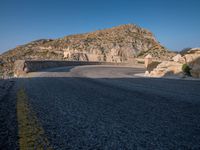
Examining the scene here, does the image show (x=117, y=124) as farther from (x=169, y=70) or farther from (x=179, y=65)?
(x=179, y=65)

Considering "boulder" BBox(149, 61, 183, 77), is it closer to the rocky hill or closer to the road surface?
the road surface

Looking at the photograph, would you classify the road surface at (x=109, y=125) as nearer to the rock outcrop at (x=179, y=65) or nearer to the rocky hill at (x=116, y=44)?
the rock outcrop at (x=179, y=65)

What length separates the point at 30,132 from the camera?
3.80m

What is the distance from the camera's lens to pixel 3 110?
215 inches

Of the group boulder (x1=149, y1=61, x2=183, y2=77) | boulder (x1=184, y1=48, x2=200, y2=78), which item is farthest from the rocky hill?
boulder (x1=149, y1=61, x2=183, y2=77)

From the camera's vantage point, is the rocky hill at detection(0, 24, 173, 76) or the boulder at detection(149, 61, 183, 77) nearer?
the boulder at detection(149, 61, 183, 77)

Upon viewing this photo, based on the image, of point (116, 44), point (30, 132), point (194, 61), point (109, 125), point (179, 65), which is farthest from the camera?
point (116, 44)

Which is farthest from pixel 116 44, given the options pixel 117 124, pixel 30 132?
pixel 30 132

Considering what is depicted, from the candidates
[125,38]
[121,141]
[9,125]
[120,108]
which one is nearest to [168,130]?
[121,141]

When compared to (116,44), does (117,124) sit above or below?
below

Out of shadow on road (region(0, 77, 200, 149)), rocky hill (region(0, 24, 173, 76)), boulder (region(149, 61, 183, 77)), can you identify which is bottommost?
shadow on road (region(0, 77, 200, 149))

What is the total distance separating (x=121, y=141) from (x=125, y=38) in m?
139

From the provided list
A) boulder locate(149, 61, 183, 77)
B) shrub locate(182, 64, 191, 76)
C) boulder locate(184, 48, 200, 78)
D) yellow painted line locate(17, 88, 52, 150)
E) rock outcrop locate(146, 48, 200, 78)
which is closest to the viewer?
yellow painted line locate(17, 88, 52, 150)

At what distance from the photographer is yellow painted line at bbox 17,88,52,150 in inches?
125
